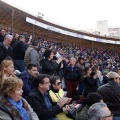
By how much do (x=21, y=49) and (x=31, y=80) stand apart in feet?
7.43

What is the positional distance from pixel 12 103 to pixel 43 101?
871 mm

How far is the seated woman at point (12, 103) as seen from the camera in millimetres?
2451

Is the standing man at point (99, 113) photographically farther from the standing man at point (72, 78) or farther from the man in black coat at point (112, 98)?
the standing man at point (72, 78)

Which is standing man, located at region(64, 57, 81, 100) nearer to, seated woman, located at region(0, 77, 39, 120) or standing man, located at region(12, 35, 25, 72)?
standing man, located at region(12, 35, 25, 72)

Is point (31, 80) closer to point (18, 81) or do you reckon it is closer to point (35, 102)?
point (35, 102)

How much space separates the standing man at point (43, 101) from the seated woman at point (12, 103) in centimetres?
42

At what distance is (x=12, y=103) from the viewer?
8.29ft

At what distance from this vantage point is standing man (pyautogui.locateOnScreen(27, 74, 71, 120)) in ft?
10.3

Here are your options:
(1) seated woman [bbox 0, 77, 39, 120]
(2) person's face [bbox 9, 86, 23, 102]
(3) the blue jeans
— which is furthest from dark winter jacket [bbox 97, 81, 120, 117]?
(3) the blue jeans

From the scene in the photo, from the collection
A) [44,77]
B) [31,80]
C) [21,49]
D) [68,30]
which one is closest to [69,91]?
[21,49]

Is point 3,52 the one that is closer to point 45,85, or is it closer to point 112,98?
point 45,85

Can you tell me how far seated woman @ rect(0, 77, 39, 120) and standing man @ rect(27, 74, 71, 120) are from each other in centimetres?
42

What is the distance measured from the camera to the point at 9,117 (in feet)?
7.99

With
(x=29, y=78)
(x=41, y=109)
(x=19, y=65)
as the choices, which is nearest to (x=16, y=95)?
(x=41, y=109)
